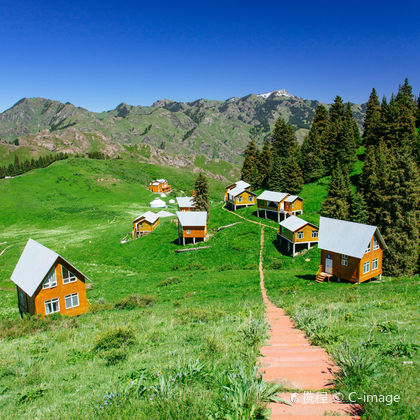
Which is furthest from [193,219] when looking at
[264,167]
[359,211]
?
[264,167]

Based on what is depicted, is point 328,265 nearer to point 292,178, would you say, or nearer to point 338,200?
point 338,200

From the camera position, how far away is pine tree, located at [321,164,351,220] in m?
51.3

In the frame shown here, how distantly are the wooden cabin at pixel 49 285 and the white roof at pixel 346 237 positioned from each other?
30.3m

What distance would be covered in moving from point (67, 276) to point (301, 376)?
1124 inches

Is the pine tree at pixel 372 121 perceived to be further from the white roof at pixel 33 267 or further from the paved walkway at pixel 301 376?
the paved walkway at pixel 301 376

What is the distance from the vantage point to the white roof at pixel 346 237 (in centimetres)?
3459

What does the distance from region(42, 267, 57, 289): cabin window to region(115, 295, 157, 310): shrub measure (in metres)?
6.87

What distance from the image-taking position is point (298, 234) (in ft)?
157

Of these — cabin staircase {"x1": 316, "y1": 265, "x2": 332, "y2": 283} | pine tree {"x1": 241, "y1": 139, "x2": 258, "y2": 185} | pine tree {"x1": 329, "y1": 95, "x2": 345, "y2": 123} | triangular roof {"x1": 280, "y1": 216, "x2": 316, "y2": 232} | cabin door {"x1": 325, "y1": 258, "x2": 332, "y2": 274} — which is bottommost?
cabin staircase {"x1": 316, "y1": 265, "x2": 332, "y2": 283}

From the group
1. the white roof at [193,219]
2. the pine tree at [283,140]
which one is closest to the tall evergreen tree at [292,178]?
the pine tree at [283,140]

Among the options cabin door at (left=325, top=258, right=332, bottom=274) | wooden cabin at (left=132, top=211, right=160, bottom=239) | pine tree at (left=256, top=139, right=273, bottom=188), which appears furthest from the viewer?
pine tree at (left=256, top=139, right=273, bottom=188)

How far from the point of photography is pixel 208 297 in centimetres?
2941

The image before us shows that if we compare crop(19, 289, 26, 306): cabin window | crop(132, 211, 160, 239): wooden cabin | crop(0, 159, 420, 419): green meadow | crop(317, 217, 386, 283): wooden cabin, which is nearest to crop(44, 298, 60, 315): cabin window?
crop(0, 159, 420, 419): green meadow

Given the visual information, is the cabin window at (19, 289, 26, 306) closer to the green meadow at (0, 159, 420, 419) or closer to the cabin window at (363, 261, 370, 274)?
the green meadow at (0, 159, 420, 419)
